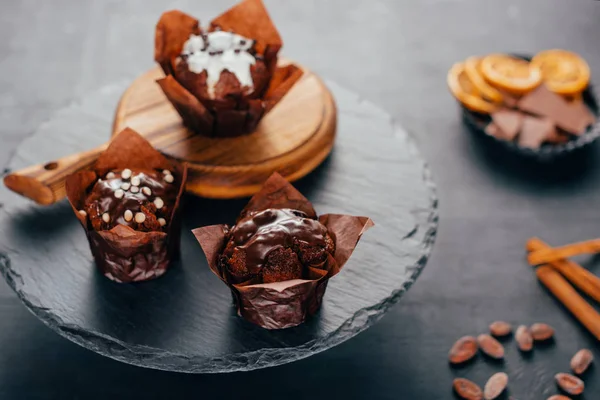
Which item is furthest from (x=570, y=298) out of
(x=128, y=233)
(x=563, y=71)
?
(x=128, y=233)

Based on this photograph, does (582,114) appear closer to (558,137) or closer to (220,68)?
(558,137)

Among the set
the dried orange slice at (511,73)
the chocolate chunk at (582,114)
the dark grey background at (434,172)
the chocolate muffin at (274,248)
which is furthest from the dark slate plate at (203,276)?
the chocolate chunk at (582,114)

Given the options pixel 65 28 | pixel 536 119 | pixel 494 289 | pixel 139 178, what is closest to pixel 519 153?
pixel 536 119

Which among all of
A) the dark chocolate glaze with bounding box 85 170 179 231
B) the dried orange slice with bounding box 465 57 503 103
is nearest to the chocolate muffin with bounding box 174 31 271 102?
the dark chocolate glaze with bounding box 85 170 179 231

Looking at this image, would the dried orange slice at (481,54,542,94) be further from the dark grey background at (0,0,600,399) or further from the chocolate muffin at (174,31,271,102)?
the chocolate muffin at (174,31,271,102)

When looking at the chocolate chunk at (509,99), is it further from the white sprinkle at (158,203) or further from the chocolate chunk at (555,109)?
the white sprinkle at (158,203)

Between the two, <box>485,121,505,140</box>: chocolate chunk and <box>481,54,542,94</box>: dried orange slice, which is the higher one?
<box>481,54,542,94</box>: dried orange slice

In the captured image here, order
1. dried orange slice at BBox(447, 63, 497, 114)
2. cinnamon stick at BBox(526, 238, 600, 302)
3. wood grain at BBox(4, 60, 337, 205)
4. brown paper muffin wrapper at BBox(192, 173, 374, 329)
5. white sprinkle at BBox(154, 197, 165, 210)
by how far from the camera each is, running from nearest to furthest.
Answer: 1. brown paper muffin wrapper at BBox(192, 173, 374, 329)
2. white sprinkle at BBox(154, 197, 165, 210)
3. wood grain at BBox(4, 60, 337, 205)
4. cinnamon stick at BBox(526, 238, 600, 302)
5. dried orange slice at BBox(447, 63, 497, 114)
